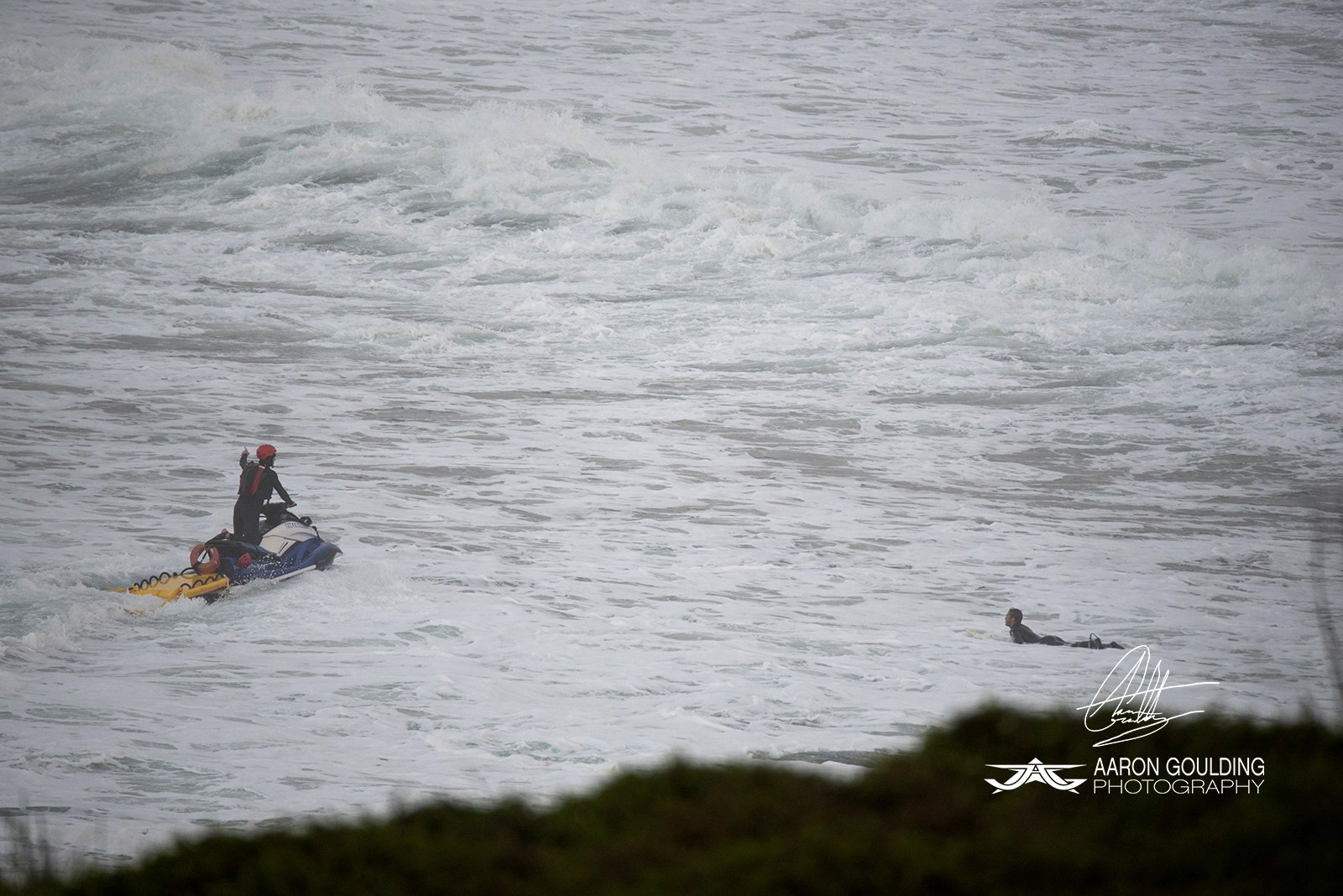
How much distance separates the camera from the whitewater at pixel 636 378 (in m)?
10.0

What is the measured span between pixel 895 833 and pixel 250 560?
11.2 metres

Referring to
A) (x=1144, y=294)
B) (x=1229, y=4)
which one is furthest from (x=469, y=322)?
(x=1229, y=4)

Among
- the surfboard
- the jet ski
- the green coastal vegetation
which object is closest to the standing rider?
the jet ski

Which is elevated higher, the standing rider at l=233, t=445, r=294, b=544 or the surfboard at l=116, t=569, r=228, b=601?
the standing rider at l=233, t=445, r=294, b=544

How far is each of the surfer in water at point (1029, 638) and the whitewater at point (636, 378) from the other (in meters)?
0.22

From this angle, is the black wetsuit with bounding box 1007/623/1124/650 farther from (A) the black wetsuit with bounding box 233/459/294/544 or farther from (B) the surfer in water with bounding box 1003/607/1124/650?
(A) the black wetsuit with bounding box 233/459/294/544

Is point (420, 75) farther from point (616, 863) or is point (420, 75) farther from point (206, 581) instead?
point (616, 863)

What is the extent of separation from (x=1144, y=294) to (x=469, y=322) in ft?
47.6

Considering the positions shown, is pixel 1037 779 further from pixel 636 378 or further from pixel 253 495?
pixel 636 378

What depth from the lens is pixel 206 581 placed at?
39.3ft

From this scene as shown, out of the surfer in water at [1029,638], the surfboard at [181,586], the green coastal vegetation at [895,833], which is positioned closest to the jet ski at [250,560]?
the surfboard at [181,586]

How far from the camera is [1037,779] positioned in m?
2.57

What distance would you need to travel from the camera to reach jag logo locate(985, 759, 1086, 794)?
2.52m

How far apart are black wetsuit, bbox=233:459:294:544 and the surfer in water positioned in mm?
7323
